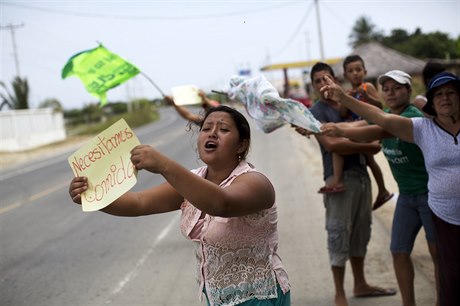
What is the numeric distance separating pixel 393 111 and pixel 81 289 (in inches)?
132

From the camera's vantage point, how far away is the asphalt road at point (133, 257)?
16.9 ft

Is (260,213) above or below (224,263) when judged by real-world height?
above

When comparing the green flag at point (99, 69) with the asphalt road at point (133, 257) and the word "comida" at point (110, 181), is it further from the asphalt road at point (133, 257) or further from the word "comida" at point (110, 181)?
the word "comida" at point (110, 181)

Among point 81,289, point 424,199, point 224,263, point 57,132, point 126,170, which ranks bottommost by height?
point 57,132

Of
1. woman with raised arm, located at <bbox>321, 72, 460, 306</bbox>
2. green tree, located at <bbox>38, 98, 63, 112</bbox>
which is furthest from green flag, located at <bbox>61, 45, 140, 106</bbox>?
green tree, located at <bbox>38, 98, 63, 112</bbox>

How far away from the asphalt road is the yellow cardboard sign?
76cm

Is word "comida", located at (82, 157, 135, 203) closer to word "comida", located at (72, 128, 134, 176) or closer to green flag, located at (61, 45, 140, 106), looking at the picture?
word "comida", located at (72, 128, 134, 176)

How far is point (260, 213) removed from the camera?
249 centimetres

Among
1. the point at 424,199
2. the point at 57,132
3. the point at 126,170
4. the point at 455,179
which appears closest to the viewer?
the point at 126,170

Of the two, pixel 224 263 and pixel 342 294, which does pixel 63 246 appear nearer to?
pixel 342 294

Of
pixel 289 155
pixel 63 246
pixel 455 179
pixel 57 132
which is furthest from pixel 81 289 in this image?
pixel 57 132

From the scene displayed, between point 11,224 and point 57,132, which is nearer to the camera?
point 11,224

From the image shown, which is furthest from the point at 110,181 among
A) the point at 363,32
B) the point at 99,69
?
the point at 363,32

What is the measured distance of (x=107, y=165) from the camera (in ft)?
8.07
